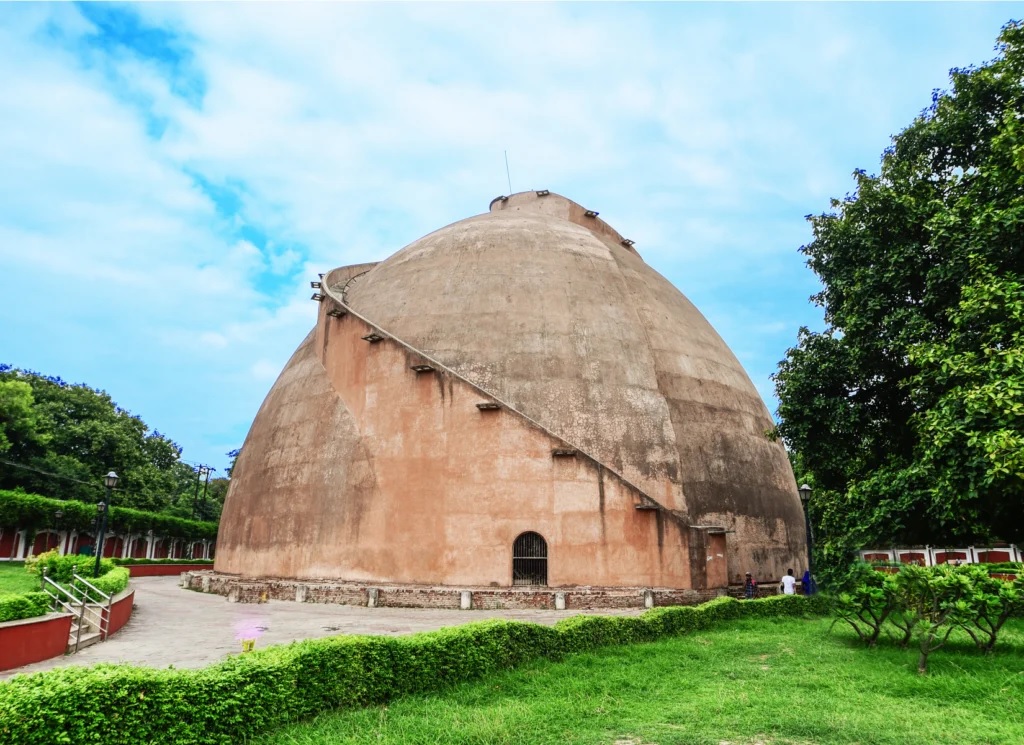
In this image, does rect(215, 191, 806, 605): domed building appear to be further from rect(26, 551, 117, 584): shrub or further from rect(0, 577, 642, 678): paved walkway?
rect(26, 551, 117, 584): shrub

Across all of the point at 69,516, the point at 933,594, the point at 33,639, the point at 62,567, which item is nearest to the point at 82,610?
the point at 33,639

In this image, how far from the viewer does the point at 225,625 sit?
12898mm

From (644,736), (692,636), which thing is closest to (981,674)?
(692,636)

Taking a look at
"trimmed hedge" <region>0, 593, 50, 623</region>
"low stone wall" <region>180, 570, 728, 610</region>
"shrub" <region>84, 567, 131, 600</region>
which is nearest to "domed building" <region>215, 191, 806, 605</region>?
"low stone wall" <region>180, 570, 728, 610</region>

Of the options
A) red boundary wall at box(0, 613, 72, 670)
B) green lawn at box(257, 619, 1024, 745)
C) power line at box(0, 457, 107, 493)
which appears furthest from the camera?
power line at box(0, 457, 107, 493)

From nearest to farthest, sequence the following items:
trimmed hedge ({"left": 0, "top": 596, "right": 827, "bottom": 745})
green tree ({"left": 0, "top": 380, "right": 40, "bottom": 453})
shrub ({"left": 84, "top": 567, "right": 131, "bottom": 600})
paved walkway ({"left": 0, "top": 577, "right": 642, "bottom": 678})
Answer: trimmed hedge ({"left": 0, "top": 596, "right": 827, "bottom": 745})
paved walkway ({"left": 0, "top": 577, "right": 642, "bottom": 678})
shrub ({"left": 84, "top": 567, "right": 131, "bottom": 600})
green tree ({"left": 0, "top": 380, "right": 40, "bottom": 453})

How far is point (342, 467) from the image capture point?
18.1 metres

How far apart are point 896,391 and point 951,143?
523 centimetres

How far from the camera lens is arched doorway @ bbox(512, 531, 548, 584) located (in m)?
16.2

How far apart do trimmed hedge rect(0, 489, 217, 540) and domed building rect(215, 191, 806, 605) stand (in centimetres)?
1413

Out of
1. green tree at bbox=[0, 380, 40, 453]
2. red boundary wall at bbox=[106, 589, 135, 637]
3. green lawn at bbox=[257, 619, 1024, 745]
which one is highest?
green tree at bbox=[0, 380, 40, 453]

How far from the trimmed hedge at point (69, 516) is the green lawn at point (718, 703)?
30500mm

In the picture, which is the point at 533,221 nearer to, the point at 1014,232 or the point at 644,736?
the point at 1014,232

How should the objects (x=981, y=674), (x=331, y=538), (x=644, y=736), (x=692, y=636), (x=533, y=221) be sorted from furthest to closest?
(x=533, y=221)
(x=331, y=538)
(x=692, y=636)
(x=981, y=674)
(x=644, y=736)
